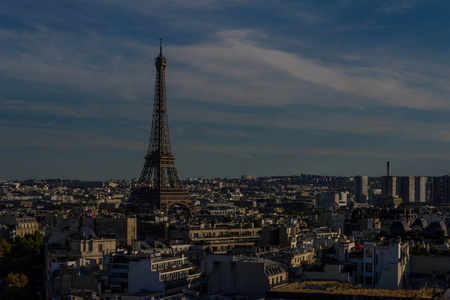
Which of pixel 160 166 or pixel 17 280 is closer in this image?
pixel 17 280

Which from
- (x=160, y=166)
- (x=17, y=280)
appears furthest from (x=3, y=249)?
(x=160, y=166)

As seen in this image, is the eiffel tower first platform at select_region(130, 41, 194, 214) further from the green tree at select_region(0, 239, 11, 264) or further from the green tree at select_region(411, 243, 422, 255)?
the green tree at select_region(411, 243, 422, 255)

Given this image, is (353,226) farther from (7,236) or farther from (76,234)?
(76,234)

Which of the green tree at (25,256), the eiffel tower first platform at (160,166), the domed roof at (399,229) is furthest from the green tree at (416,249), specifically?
the eiffel tower first platform at (160,166)

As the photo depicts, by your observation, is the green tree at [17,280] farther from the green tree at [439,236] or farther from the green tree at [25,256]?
the green tree at [439,236]

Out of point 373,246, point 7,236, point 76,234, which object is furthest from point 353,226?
point 373,246

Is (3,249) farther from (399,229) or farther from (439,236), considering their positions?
(439,236)

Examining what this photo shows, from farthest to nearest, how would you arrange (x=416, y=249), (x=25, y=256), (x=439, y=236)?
(x=25, y=256)
(x=439, y=236)
(x=416, y=249)

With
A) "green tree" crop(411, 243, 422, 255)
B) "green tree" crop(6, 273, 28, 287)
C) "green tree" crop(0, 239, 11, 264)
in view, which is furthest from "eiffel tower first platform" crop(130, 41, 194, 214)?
"green tree" crop(411, 243, 422, 255)

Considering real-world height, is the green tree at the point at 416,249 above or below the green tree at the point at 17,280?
above
